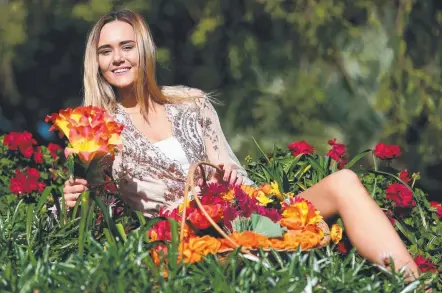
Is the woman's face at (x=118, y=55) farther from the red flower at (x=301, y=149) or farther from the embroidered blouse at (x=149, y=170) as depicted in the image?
the red flower at (x=301, y=149)

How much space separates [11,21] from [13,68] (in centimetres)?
53

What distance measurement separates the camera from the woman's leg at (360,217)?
10.3 feet

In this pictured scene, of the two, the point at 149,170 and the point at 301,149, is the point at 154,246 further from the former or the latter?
the point at 301,149

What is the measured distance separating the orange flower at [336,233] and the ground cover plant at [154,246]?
2.2 inches

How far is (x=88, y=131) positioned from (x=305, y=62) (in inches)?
110

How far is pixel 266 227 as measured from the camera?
3.10 meters

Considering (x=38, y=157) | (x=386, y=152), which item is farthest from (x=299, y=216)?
(x=38, y=157)

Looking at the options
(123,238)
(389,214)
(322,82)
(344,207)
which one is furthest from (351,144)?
(123,238)

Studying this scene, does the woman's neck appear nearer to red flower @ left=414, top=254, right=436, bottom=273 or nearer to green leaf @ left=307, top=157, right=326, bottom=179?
green leaf @ left=307, top=157, right=326, bottom=179

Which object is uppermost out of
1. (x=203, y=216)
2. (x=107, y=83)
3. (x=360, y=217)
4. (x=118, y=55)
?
(x=118, y=55)

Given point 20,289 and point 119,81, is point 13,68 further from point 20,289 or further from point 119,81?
point 20,289

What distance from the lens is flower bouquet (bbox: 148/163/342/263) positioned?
116 inches

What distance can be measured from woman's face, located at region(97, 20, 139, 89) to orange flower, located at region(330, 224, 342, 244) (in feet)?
3.15

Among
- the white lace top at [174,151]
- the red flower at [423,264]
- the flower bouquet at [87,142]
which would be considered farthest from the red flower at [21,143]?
the red flower at [423,264]
